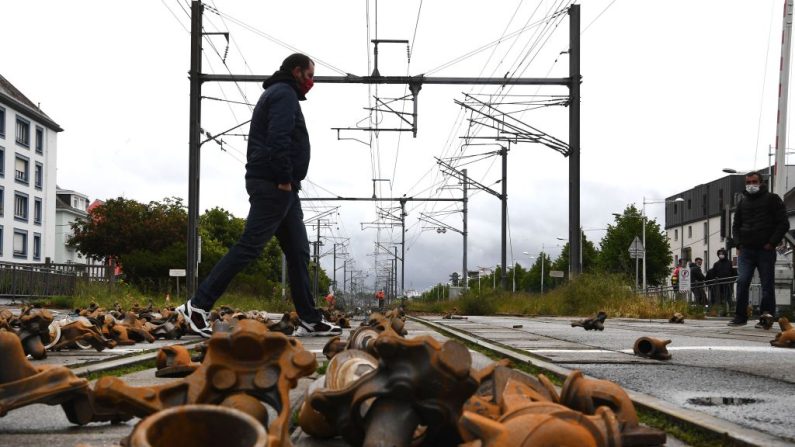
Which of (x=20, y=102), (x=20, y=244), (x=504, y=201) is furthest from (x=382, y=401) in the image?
(x=20, y=244)

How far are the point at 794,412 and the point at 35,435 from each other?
2.32m

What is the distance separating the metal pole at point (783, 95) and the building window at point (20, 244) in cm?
6128

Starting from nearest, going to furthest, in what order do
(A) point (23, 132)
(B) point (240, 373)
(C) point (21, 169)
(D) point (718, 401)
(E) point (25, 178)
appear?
1. (B) point (240, 373)
2. (D) point (718, 401)
3. (C) point (21, 169)
4. (A) point (23, 132)
5. (E) point (25, 178)

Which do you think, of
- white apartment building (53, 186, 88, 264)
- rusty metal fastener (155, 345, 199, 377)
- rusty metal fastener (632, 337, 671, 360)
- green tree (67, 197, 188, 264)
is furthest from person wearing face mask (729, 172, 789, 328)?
white apartment building (53, 186, 88, 264)

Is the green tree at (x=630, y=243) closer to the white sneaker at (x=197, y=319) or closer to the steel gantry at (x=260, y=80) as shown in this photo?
the steel gantry at (x=260, y=80)

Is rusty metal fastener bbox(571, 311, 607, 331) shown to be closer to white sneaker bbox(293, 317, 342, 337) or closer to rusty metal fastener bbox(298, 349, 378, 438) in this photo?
white sneaker bbox(293, 317, 342, 337)

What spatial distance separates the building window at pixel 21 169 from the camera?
64.4m

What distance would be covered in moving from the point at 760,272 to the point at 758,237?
50cm

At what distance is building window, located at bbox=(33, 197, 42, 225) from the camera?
68688mm

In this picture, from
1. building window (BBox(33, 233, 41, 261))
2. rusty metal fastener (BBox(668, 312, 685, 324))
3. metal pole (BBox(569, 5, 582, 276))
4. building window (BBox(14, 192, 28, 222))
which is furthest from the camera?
building window (BBox(33, 233, 41, 261))

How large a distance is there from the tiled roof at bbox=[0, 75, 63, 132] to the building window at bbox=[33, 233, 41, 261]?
959 centimetres

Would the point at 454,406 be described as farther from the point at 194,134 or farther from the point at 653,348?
the point at 194,134

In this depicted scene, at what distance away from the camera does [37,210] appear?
228 feet

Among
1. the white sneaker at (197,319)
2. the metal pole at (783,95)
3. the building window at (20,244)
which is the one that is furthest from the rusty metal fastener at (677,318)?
the building window at (20,244)
